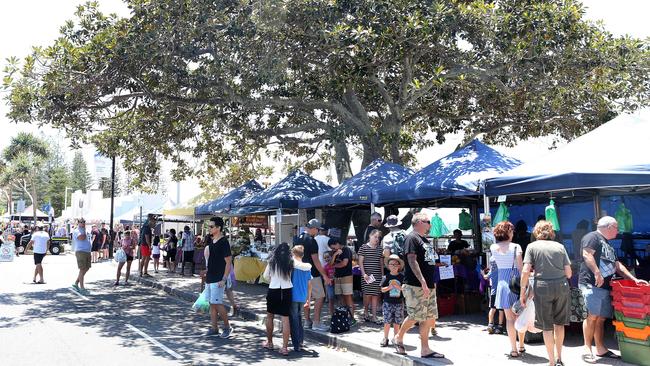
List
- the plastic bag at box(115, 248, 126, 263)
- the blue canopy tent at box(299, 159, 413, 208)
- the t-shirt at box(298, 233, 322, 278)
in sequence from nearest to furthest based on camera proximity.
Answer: the t-shirt at box(298, 233, 322, 278)
the blue canopy tent at box(299, 159, 413, 208)
the plastic bag at box(115, 248, 126, 263)

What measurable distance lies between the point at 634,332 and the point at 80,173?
4305 inches

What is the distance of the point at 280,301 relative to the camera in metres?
7.84

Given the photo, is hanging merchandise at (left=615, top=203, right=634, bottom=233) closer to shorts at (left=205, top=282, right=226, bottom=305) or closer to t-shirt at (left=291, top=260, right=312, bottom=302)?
t-shirt at (left=291, top=260, right=312, bottom=302)

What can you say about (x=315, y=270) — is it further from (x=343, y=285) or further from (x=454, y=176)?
(x=454, y=176)

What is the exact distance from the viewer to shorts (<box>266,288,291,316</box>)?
309 inches

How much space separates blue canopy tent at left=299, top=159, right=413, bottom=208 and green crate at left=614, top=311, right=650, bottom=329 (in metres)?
5.87

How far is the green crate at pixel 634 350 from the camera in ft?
20.3

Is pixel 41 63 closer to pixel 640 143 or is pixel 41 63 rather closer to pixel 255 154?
pixel 255 154

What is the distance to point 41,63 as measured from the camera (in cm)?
1242

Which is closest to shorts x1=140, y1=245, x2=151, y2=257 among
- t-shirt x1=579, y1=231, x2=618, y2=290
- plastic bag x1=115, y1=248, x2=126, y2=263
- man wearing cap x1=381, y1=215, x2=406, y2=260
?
plastic bag x1=115, y1=248, x2=126, y2=263

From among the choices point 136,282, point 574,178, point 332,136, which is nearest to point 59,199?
point 136,282

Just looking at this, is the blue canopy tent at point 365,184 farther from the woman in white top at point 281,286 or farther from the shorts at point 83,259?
the shorts at point 83,259

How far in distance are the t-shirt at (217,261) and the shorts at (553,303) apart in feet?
16.4

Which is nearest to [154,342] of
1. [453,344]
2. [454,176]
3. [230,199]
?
[453,344]
